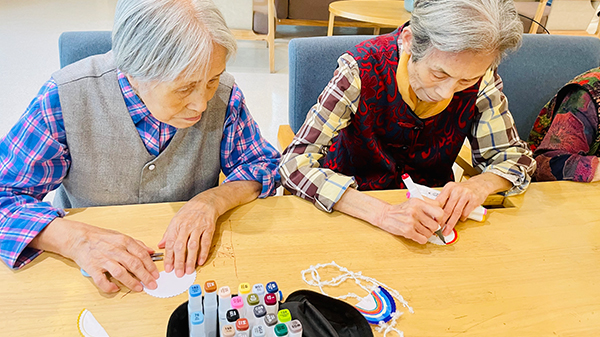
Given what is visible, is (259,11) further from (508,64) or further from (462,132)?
(462,132)

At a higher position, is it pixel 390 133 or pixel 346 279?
pixel 390 133

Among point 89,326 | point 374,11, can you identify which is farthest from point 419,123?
point 374,11

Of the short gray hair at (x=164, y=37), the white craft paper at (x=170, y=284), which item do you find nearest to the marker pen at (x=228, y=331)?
the white craft paper at (x=170, y=284)

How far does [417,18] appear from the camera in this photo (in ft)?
3.60

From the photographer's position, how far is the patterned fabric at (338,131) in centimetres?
121

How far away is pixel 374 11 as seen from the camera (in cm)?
391

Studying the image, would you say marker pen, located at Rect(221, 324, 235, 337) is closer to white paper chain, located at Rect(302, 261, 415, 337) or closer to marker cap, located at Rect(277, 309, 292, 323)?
marker cap, located at Rect(277, 309, 292, 323)

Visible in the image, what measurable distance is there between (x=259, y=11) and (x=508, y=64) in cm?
286

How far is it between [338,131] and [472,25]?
48cm

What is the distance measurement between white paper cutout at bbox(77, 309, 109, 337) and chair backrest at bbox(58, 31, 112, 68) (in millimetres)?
880

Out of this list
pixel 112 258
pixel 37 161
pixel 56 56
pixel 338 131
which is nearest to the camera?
pixel 112 258

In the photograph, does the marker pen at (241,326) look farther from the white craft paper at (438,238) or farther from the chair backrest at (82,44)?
the chair backrest at (82,44)

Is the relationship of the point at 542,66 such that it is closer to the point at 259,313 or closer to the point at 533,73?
the point at 533,73

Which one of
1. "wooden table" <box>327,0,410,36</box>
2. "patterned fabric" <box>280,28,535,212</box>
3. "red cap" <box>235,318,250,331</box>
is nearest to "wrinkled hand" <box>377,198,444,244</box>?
"patterned fabric" <box>280,28,535,212</box>
